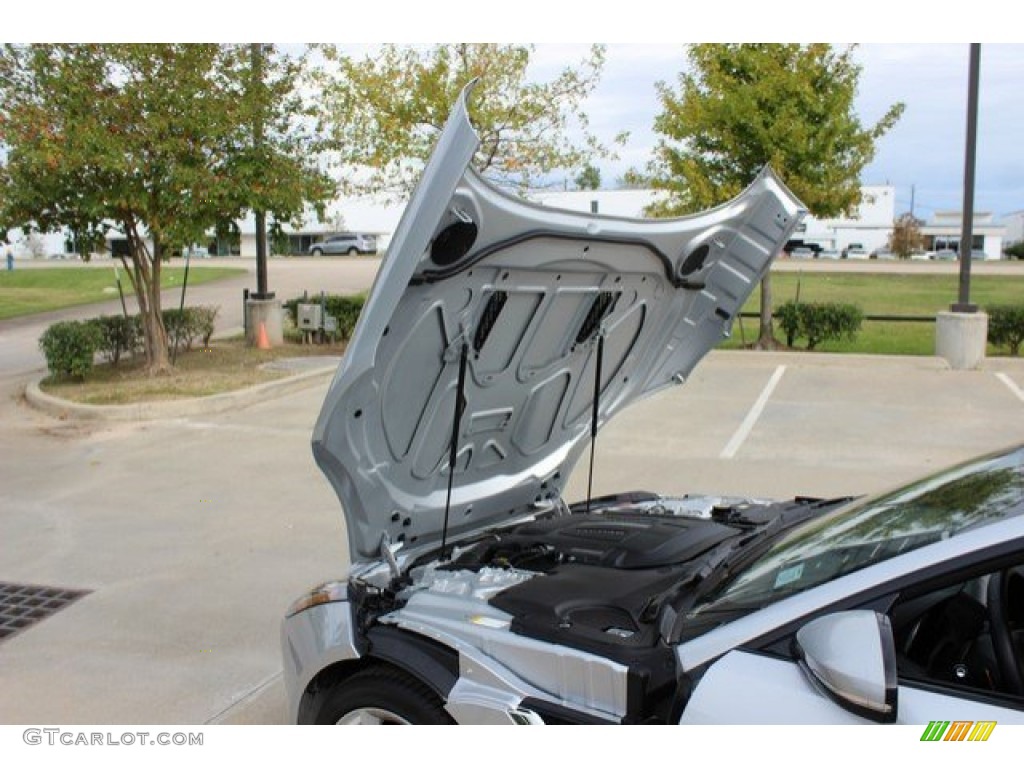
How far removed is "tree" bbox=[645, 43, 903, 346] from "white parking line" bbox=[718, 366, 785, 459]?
2.53 m

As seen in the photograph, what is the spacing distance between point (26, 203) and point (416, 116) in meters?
7.35

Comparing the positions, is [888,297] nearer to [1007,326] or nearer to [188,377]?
[1007,326]

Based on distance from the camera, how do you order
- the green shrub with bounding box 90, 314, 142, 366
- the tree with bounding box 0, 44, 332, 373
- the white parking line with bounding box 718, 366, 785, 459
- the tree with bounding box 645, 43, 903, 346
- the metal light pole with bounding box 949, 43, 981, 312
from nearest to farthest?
the white parking line with bounding box 718, 366, 785, 459
the tree with bounding box 0, 44, 332, 373
the metal light pole with bounding box 949, 43, 981, 312
the green shrub with bounding box 90, 314, 142, 366
the tree with bounding box 645, 43, 903, 346

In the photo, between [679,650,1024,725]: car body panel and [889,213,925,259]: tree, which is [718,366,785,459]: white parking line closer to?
[679,650,1024,725]: car body panel

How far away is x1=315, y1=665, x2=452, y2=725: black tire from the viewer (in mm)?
2928

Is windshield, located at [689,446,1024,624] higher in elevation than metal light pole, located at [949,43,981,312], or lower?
lower

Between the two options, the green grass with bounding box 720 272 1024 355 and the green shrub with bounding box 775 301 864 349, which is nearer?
the green shrub with bounding box 775 301 864 349

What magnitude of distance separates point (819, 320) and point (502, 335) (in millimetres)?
13018

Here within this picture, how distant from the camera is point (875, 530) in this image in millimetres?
2814

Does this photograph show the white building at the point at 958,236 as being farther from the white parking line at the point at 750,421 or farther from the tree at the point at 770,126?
the white parking line at the point at 750,421

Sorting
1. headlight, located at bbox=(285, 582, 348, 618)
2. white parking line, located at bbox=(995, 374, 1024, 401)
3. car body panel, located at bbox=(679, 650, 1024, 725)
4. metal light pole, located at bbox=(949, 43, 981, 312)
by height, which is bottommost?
white parking line, located at bbox=(995, 374, 1024, 401)

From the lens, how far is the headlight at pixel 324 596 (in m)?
3.38

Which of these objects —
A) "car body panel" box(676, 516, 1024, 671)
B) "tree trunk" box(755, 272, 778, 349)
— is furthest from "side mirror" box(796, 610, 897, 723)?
"tree trunk" box(755, 272, 778, 349)

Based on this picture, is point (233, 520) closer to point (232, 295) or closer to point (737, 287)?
point (737, 287)
